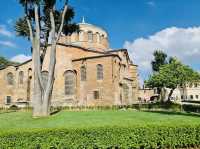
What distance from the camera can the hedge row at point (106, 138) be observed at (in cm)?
1139

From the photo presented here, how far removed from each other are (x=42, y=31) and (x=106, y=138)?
63.2 ft

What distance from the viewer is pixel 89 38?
54562mm

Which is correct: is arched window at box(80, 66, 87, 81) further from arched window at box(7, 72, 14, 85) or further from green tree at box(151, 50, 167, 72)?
green tree at box(151, 50, 167, 72)

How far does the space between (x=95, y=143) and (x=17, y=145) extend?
308 centimetres

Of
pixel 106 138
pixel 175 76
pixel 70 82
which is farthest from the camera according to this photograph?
pixel 175 76

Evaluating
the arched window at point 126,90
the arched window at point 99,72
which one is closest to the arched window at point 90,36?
the arched window at point 99,72

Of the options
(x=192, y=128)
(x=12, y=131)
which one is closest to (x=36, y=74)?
(x=12, y=131)

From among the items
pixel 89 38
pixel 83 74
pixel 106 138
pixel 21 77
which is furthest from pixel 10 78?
pixel 106 138

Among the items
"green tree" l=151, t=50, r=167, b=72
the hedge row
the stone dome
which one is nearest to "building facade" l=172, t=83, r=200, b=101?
"green tree" l=151, t=50, r=167, b=72

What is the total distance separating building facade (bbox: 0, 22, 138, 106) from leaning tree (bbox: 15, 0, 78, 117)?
44.6 ft

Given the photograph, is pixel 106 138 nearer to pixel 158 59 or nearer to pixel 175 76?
pixel 175 76

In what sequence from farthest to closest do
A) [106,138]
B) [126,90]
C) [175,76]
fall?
[175,76], [126,90], [106,138]

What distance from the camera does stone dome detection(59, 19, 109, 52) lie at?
53.8m

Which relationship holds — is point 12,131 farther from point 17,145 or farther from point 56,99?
point 56,99
